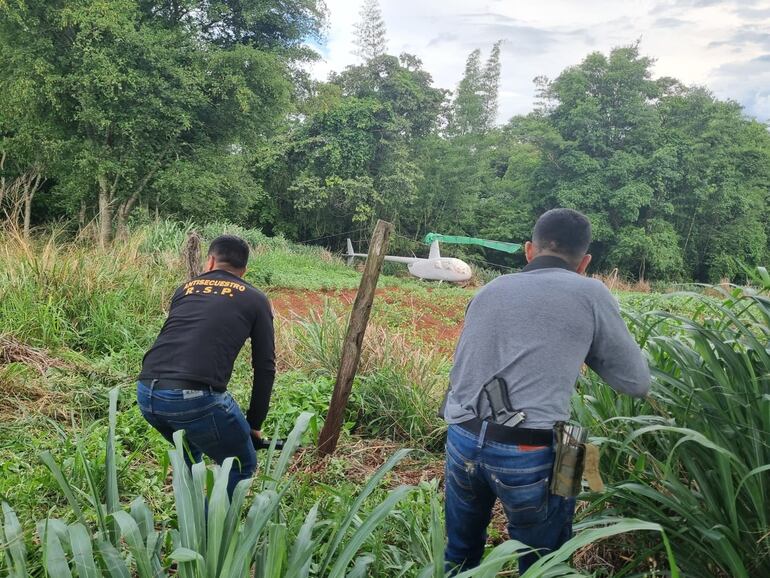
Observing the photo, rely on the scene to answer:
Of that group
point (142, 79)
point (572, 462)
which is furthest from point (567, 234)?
point (142, 79)

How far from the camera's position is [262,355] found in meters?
→ 2.70

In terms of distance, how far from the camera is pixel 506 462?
186 cm

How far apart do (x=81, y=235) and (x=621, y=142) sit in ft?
90.9

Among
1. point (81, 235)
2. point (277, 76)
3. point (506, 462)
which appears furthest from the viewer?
point (277, 76)

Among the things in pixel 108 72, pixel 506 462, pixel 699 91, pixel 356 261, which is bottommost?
pixel 356 261

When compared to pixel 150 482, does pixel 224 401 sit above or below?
above

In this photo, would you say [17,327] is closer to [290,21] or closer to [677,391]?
[677,391]

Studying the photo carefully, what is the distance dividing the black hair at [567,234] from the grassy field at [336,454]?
419mm

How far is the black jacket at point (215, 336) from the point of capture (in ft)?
8.22

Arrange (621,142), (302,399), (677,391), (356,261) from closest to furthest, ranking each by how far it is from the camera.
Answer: (677,391) < (302,399) < (356,261) < (621,142)

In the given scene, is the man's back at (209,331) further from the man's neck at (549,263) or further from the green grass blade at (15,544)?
the man's neck at (549,263)

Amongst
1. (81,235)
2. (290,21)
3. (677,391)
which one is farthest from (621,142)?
(677,391)

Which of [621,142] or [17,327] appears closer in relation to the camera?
[17,327]

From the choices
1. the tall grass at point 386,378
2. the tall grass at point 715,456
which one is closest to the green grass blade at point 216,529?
the tall grass at point 715,456
